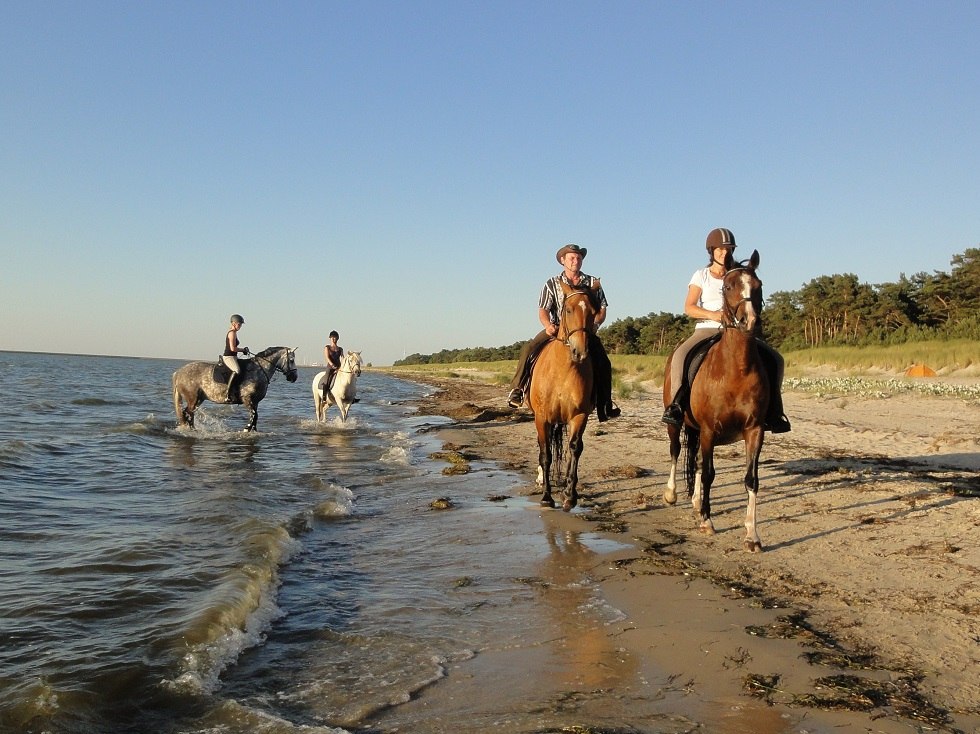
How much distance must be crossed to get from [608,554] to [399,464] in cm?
710

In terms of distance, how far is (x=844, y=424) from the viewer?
51.5 ft

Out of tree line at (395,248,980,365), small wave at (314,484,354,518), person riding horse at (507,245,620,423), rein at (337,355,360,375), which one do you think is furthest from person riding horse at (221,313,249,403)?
tree line at (395,248,980,365)

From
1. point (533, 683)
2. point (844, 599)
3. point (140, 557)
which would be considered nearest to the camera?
point (533, 683)

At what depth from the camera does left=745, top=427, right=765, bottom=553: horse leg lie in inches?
251

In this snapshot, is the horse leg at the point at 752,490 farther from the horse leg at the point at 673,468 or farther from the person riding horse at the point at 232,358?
the person riding horse at the point at 232,358

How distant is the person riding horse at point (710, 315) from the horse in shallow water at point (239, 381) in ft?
42.1

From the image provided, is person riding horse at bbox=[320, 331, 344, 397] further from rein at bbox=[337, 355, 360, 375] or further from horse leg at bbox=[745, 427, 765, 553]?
horse leg at bbox=[745, 427, 765, 553]

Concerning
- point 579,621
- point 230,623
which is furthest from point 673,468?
point 230,623

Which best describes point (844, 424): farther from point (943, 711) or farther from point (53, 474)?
point (53, 474)

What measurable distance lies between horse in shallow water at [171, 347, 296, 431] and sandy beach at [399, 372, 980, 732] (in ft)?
32.9

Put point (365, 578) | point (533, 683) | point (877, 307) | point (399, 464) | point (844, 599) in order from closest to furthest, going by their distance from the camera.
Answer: point (533, 683) → point (844, 599) → point (365, 578) → point (399, 464) → point (877, 307)

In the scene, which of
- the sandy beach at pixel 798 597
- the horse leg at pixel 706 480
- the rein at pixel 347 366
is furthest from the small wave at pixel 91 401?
the horse leg at pixel 706 480

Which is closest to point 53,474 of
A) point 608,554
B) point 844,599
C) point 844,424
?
point 608,554

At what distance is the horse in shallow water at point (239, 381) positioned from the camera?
1839 centimetres
